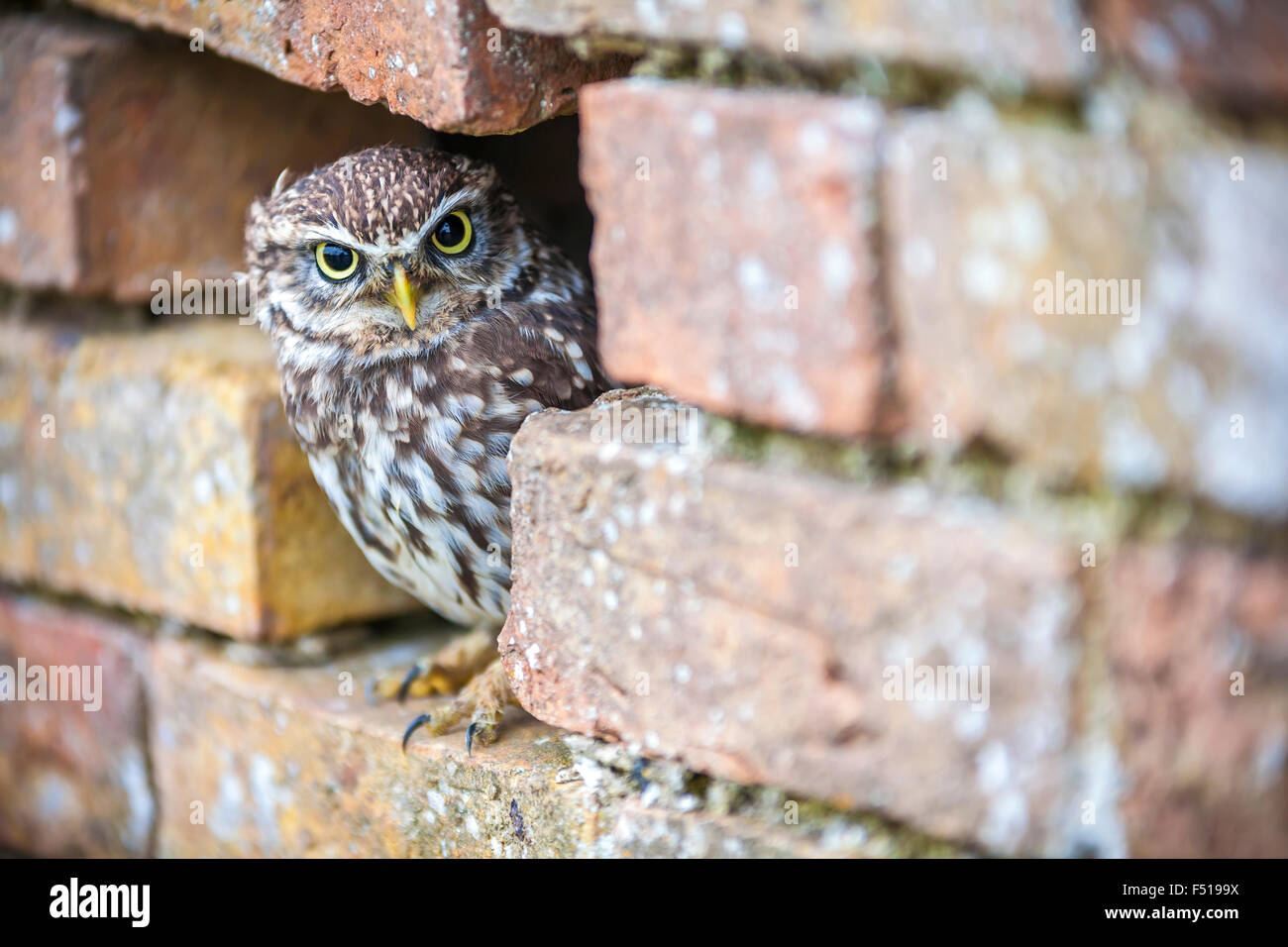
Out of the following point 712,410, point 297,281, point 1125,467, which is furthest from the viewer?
point 297,281

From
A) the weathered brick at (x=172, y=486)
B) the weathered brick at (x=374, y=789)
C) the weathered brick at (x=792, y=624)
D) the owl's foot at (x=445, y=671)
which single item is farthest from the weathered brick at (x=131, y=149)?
the weathered brick at (x=792, y=624)

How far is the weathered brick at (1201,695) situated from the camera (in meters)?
1.17

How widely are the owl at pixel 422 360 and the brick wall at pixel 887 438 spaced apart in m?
0.29

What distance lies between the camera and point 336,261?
236 centimetres

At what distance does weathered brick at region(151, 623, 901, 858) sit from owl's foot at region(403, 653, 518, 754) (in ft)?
0.09

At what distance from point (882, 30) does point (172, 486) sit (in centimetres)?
178

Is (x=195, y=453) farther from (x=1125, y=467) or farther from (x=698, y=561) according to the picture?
(x=1125, y=467)

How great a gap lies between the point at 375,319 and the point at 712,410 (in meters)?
1.07

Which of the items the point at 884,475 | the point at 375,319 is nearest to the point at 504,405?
the point at 375,319

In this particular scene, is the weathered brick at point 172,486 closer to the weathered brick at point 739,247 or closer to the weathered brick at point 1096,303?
the weathered brick at point 739,247

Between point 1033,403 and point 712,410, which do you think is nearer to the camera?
point 1033,403

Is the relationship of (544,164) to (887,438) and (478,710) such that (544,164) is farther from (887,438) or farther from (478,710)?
(887,438)

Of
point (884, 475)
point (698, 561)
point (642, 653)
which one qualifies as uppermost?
point (884, 475)

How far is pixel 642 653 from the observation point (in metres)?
1.59
